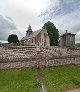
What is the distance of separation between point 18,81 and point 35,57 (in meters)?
6.31

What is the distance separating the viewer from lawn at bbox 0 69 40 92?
44.4ft

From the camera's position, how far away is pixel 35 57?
70.3ft

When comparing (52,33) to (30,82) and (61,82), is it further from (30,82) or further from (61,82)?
(30,82)

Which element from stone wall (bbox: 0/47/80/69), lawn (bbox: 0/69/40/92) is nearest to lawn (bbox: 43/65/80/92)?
lawn (bbox: 0/69/40/92)

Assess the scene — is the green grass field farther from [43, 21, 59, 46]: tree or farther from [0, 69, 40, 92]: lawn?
[43, 21, 59, 46]: tree

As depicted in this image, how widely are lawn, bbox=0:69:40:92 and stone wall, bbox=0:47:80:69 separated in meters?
1.23

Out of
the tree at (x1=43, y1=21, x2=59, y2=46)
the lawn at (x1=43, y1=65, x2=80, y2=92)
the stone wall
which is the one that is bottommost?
the lawn at (x1=43, y1=65, x2=80, y2=92)

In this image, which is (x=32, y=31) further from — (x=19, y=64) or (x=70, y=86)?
(x=70, y=86)

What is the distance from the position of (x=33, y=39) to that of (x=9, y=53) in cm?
3611

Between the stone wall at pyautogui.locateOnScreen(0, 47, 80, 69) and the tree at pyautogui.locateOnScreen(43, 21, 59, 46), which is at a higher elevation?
the tree at pyautogui.locateOnScreen(43, 21, 59, 46)

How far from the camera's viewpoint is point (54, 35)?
5553 cm

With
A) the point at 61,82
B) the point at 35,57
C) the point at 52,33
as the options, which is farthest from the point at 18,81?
the point at 52,33

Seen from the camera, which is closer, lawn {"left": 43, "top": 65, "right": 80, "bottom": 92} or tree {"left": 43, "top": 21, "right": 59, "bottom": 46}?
lawn {"left": 43, "top": 65, "right": 80, "bottom": 92}

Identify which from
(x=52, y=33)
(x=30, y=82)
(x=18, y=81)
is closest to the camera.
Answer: (x=30, y=82)
